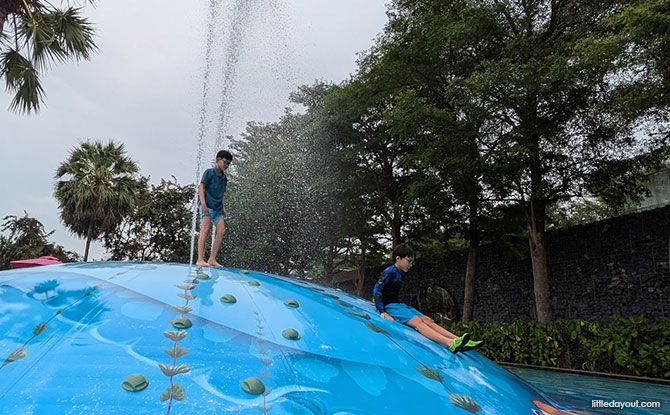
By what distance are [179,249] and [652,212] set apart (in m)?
23.5

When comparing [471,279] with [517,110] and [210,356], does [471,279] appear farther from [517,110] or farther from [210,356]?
[210,356]

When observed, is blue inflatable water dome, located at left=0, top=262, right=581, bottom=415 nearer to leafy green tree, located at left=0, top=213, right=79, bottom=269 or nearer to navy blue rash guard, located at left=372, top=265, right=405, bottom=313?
navy blue rash guard, located at left=372, top=265, right=405, bottom=313

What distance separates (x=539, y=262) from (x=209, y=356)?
449 inches

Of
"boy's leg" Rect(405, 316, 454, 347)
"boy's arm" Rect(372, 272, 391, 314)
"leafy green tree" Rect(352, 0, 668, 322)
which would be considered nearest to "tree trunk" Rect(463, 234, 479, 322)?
"leafy green tree" Rect(352, 0, 668, 322)

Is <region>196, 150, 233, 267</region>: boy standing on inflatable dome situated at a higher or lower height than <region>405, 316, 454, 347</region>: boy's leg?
higher

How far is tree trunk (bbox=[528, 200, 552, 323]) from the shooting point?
1139cm

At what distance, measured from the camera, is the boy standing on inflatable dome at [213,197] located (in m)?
5.45

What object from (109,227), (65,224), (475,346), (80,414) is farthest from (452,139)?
(65,224)

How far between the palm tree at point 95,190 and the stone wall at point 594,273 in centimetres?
1846

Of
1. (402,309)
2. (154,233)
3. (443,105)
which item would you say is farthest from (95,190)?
(402,309)

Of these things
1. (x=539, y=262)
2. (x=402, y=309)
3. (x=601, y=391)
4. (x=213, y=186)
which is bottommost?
(x=601, y=391)

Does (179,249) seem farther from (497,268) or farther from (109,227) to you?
(497,268)

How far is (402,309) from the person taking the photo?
418cm

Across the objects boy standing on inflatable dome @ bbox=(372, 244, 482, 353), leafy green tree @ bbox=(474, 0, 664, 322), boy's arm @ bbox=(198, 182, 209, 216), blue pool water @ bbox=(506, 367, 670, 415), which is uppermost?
leafy green tree @ bbox=(474, 0, 664, 322)
